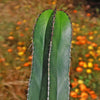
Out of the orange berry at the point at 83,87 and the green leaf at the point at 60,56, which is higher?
the green leaf at the point at 60,56

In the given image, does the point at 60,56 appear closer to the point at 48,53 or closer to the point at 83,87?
the point at 48,53

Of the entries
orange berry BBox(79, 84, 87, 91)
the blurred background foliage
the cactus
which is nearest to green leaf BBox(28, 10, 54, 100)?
the cactus

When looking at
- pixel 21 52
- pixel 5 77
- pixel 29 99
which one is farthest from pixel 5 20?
→ pixel 29 99

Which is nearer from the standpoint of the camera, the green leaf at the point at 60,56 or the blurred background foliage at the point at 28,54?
the green leaf at the point at 60,56

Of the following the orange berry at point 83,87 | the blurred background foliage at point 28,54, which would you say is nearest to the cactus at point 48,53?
the blurred background foliage at point 28,54

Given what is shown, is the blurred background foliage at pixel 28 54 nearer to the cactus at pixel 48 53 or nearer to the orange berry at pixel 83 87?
the orange berry at pixel 83 87

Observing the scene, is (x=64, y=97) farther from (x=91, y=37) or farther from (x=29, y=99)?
(x=91, y=37)
